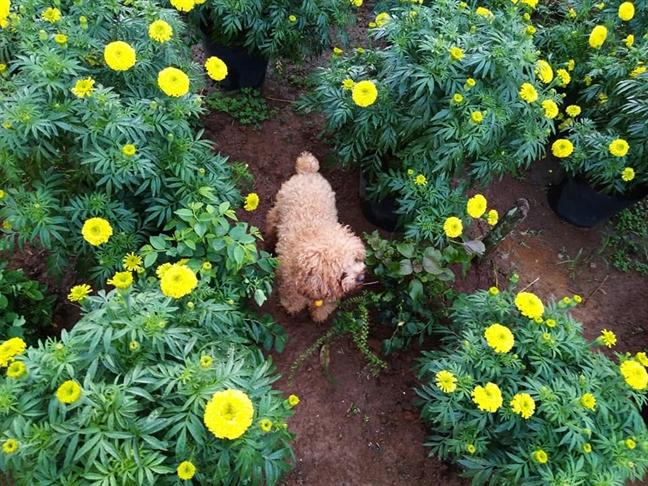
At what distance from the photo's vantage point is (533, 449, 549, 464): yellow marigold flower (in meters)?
1.95

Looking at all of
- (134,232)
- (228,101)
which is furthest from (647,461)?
(228,101)

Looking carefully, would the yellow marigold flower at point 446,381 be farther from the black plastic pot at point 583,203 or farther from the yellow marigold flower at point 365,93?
the black plastic pot at point 583,203

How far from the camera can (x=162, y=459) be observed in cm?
152

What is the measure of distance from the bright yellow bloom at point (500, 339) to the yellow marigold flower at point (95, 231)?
1.76 meters

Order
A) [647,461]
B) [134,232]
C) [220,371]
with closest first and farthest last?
1. [220,371]
2. [647,461]
3. [134,232]

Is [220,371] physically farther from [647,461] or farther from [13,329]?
[647,461]

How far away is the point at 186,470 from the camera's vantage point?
1521 mm

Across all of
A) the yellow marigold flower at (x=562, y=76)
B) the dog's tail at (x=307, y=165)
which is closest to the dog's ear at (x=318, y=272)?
the dog's tail at (x=307, y=165)

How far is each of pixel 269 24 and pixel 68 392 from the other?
2938mm

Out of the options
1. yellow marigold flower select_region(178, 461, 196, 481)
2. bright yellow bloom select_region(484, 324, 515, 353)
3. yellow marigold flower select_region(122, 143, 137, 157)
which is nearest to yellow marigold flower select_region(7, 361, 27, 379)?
yellow marigold flower select_region(178, 461, 196, 481)

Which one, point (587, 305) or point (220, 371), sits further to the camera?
point (587, 305)

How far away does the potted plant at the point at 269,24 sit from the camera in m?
3.35

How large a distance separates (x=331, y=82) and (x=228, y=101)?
54.0 inches

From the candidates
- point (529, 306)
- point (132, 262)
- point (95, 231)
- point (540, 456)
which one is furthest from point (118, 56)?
point (540, 456)
